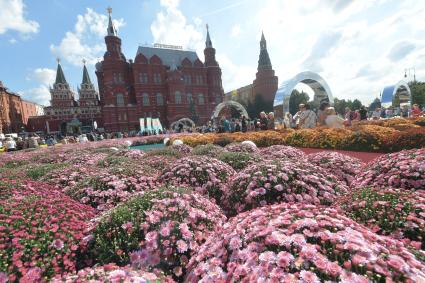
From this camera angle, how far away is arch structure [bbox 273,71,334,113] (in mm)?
19719

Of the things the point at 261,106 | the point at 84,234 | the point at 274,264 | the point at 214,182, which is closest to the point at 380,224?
the point at 274,264

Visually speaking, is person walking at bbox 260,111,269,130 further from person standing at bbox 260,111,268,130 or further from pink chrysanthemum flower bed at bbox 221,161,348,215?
pink chrysanthemum flower bed at bbox 221,161,348,215

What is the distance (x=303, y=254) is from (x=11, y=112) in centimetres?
9343

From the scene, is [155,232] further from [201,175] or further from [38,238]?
[201,175]

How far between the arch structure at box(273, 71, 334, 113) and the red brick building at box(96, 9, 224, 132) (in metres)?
35.6

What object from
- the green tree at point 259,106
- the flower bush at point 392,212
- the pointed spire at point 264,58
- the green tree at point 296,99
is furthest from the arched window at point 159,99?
the flower bush at point 392,212

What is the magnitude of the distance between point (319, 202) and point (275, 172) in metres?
0.66

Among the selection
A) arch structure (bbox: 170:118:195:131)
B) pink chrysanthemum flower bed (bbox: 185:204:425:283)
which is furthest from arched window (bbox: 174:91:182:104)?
pink chrysanthemum flower bed (bbox: 185:204:425:283)

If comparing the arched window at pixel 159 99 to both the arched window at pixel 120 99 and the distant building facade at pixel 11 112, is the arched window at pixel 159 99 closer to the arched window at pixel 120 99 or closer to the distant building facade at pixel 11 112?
the arched window at pixel 120 99

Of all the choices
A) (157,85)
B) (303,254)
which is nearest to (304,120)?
(303,254)

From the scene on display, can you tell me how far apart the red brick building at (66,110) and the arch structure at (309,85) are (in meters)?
59.9

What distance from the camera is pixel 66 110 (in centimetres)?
6931

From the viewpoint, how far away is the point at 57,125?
68375mm

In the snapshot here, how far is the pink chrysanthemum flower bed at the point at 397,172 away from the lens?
3221 millimetres
